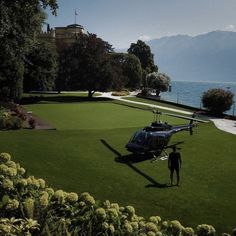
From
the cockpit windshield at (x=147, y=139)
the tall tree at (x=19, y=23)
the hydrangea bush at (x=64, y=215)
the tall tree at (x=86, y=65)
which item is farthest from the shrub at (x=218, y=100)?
the hydrangea bush at (x=64, y=215)

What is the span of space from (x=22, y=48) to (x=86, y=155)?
11492mm

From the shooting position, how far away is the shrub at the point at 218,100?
4994cm

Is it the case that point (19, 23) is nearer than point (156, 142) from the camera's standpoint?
No

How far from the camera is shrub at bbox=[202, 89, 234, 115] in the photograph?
49.9m

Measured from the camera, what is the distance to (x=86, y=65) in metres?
67.2

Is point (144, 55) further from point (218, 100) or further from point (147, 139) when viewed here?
point (147, 139)

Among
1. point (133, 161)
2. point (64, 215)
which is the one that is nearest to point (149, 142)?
point (133, 161)

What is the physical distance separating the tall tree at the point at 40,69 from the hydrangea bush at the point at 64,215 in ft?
166

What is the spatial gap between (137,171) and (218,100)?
31105mm

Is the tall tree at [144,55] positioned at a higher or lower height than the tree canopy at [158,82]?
higher

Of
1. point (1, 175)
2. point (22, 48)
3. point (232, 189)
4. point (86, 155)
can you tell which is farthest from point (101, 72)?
point (1, 175)

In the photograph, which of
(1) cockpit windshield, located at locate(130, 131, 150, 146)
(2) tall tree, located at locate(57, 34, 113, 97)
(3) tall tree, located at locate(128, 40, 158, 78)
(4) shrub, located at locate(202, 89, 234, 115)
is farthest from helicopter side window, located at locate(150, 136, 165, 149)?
(3) tall tree, located at locate(128, 40, 158, 78)

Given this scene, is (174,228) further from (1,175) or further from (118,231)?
(1,175)

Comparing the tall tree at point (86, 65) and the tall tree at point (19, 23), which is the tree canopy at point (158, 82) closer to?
the tall tree at point (86, 65)
